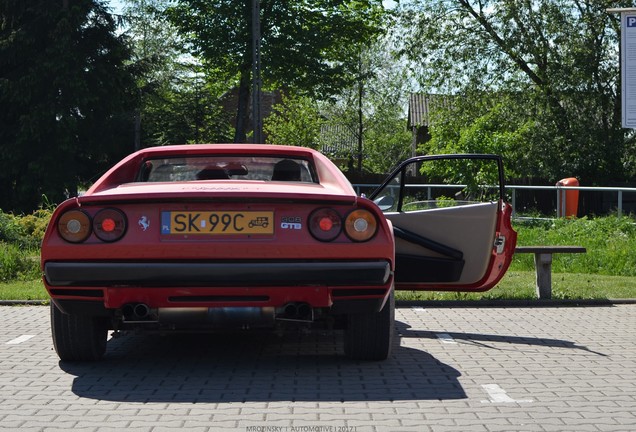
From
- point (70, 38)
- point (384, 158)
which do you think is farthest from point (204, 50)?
point (384, 158)

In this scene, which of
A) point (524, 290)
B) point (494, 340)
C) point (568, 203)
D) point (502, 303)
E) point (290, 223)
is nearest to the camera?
point (290, 223)

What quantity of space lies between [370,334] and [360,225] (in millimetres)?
923

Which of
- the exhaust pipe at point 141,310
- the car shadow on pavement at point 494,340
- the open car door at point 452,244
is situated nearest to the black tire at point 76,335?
the exhaust pipe at point 141,310

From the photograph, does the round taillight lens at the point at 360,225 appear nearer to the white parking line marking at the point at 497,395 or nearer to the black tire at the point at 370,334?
the black tire at the point at 370,334

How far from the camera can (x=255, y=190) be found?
6.33m

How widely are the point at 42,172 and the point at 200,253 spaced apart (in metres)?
32.4

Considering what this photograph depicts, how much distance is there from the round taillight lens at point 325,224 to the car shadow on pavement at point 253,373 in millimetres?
889

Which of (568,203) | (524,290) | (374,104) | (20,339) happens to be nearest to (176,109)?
(568,203)

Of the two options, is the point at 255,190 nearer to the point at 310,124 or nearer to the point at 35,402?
the point at 35,402

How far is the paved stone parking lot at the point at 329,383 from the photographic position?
17.3ft

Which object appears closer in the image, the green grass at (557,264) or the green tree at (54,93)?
the green grass at (557,264)

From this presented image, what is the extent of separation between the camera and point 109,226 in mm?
6344

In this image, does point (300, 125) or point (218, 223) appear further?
point (300, 125)

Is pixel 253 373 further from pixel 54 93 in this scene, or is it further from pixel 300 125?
pixel 300 125
